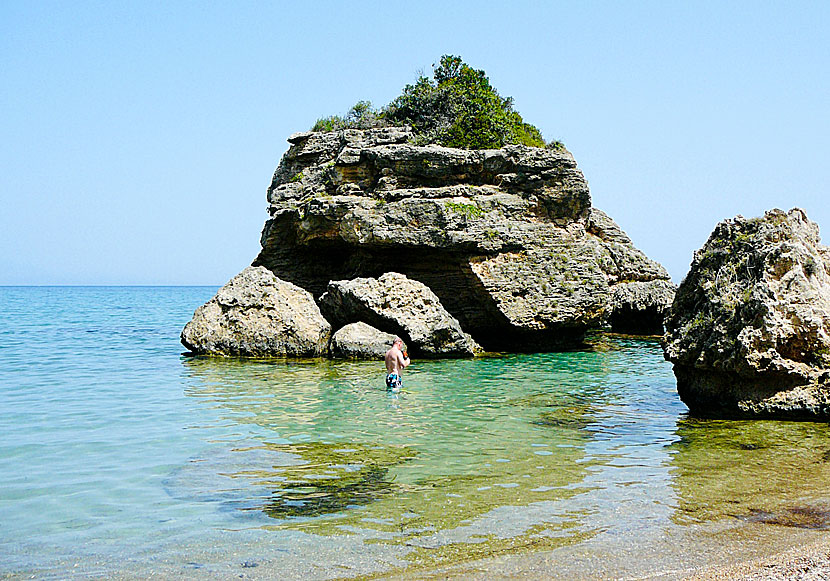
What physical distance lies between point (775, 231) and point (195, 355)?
1647 centimetres

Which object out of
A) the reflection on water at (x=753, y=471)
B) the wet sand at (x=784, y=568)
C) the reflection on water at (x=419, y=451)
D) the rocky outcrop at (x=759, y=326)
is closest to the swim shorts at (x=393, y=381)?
the reflection on water at (x=419, y=451)

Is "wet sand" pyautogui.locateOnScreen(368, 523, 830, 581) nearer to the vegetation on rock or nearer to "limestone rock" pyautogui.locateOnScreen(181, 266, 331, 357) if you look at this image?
"limestone rock" pyautogui.locateOnScreen(181, 266, 331, 357)

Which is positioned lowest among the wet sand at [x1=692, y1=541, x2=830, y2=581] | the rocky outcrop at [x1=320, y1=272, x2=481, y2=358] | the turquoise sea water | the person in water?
the turquoise sea water

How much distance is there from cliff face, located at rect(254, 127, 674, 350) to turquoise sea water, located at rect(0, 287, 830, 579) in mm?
5994

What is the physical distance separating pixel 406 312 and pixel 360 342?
5.18 ft

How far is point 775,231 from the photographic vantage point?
1242 centimetres

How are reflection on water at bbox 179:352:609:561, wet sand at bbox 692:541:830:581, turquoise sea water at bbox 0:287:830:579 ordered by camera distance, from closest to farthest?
wet sand at bbox 692:541:830:581 < turquoise sea water at bbox 0:287:830:579 < reflection on water at bbox 179:352:609:561

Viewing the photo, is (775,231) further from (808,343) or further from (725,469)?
(725,469)

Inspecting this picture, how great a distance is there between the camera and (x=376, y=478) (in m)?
8.73

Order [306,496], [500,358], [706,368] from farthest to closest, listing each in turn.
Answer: [500,358] → [706,368] → [306,496]

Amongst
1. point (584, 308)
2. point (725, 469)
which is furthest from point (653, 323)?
point (725, 469)

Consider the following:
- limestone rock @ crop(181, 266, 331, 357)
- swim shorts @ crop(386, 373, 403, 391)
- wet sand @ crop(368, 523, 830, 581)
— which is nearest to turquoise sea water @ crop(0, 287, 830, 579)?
wet sand @ crop(368, 523, 830, 581)

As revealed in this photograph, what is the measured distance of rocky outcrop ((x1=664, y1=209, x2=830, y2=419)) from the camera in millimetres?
11508

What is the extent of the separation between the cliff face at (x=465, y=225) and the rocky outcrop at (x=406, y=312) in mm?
1310
